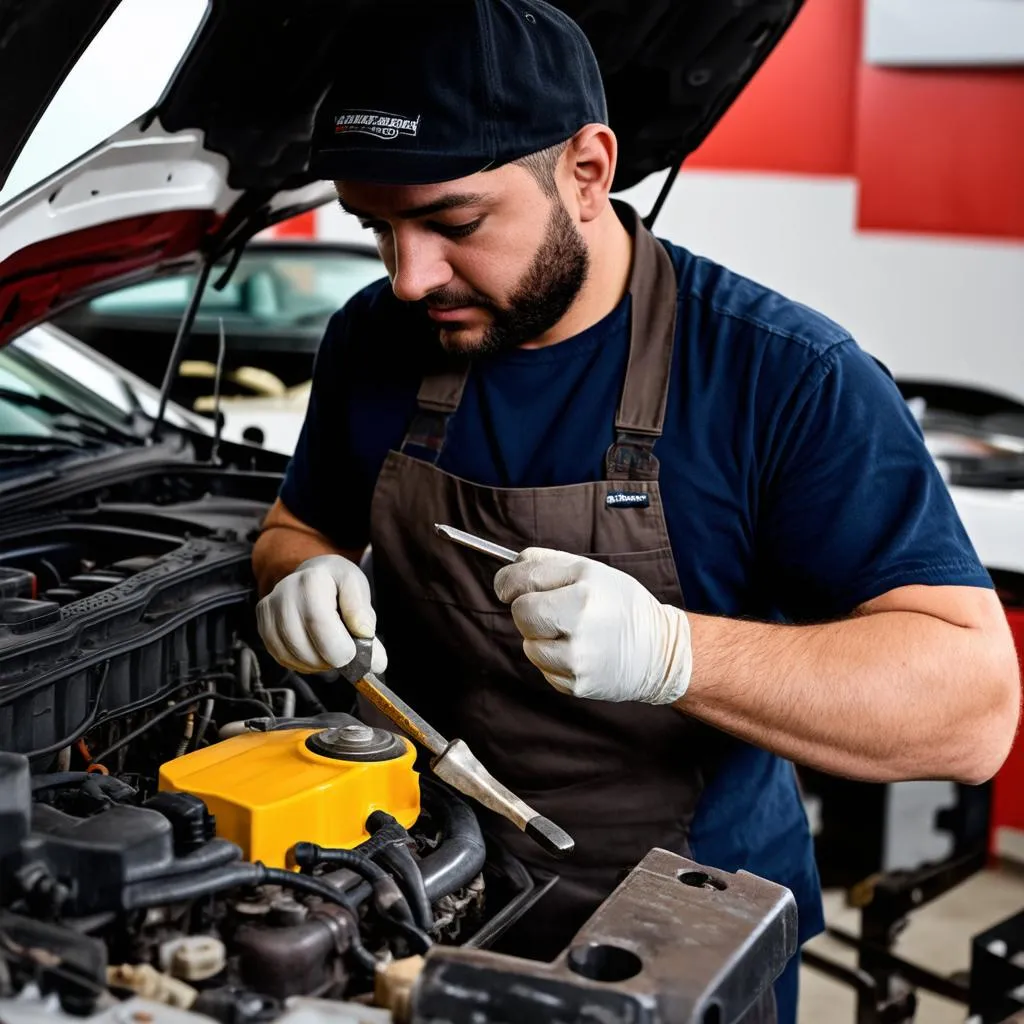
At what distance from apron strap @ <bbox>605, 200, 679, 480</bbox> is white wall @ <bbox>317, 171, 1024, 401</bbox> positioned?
409cm

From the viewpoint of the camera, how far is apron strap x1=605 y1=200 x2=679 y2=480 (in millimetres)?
1511

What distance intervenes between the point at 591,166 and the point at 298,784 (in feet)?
2.47

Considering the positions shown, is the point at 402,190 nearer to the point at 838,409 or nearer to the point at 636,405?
the point at 636,405

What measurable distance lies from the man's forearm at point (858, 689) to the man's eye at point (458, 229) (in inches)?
18.6

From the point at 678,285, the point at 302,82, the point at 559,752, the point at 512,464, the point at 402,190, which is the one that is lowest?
the point at 559,752

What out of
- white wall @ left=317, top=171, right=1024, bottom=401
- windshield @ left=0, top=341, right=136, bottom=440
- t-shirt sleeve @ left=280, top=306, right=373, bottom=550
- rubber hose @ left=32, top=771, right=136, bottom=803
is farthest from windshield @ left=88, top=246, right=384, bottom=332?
rubber hose @ left=32, top=771, right=136, bottom=803

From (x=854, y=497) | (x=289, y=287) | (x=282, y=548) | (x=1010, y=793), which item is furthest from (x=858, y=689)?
(x=289, y=287)

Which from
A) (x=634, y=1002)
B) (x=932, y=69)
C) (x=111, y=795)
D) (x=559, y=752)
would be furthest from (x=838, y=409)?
(x=932, y=69)

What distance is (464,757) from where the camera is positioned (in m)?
1.34

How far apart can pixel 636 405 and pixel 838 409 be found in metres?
0.22

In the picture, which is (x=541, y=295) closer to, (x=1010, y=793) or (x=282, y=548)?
(x=282, y=548)

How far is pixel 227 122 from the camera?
5.71 feet

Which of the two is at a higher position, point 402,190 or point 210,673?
point 402,190

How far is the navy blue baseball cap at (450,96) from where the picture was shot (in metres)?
1.38
